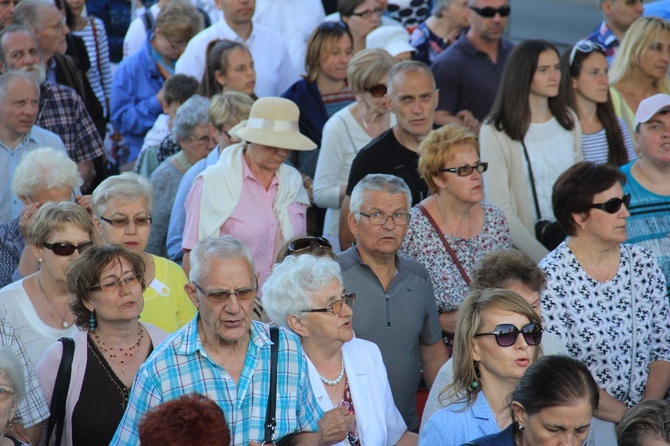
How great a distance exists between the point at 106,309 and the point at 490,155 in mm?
3038

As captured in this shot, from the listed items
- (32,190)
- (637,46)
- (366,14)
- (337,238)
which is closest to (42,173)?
(32,190)

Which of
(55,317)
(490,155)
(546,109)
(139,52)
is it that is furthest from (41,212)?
(139,52)

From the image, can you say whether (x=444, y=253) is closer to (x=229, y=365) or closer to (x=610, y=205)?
(x=610, y=205)

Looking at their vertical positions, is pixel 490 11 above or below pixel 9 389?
above

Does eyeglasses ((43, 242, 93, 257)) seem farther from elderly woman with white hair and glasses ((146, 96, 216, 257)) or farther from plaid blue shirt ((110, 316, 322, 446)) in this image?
elderly woman with white hair and glasses ((146, 96, 216, 257))

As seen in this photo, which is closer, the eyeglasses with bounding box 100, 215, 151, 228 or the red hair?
the red hair

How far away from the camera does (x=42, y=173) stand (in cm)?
624

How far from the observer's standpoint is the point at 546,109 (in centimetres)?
701

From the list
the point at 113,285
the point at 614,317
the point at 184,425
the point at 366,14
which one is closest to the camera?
the point at 184,425

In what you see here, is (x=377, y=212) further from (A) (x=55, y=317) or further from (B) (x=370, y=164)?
(A) (x=55, y=317)

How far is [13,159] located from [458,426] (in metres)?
4.19

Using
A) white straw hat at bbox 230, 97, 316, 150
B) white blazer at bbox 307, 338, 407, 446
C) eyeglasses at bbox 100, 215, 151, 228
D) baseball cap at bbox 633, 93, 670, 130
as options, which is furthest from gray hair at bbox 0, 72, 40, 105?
baseball cap at bbox 633, 93, 670, 130

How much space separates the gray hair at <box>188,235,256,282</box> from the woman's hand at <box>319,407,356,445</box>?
28.7 inches

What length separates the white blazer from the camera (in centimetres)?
471
